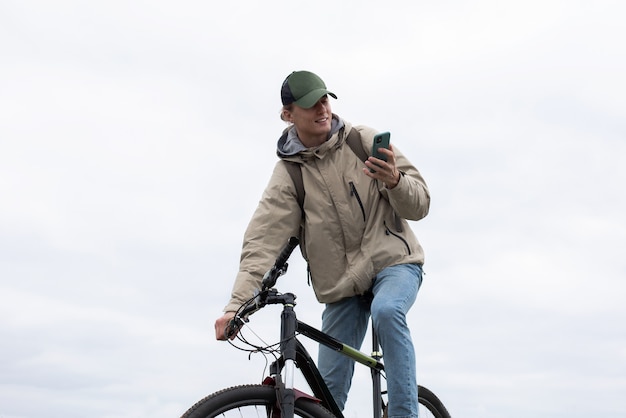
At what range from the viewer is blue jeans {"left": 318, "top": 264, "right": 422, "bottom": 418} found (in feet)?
18.1

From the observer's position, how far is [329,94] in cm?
600

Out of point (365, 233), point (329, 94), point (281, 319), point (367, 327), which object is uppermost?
point (329, 94)

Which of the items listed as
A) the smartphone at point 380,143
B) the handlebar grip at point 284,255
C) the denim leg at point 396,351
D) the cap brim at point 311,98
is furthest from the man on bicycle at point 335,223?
the handlebar grip at point 284,255

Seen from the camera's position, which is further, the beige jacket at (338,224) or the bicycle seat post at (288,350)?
the beige jacket at (338,224)

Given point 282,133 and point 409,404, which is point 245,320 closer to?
point 409,404

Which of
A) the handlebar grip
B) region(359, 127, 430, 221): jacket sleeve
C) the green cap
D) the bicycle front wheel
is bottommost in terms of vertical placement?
the bicycle front wheel

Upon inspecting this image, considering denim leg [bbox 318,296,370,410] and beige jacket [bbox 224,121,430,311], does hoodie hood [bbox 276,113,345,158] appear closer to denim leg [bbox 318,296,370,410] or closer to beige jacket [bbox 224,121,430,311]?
beige jacket [bbox 224,121,430,311]

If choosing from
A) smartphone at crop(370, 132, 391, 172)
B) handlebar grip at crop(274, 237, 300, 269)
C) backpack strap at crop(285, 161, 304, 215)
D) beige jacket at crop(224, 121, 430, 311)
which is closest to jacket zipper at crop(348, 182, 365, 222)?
beige jacket at crop(224, 121, 430, 311)

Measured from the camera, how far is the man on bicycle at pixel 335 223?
5.87 m

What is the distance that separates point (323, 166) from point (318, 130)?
9.7 inches

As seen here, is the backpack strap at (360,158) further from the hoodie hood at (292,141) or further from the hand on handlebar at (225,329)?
the hand on handlebar at (225,329)

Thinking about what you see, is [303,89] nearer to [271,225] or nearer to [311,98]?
[311,98]

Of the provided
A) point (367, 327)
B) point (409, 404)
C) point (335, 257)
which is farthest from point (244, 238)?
point (409, 404)

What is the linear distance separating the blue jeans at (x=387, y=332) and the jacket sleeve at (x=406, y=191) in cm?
38
